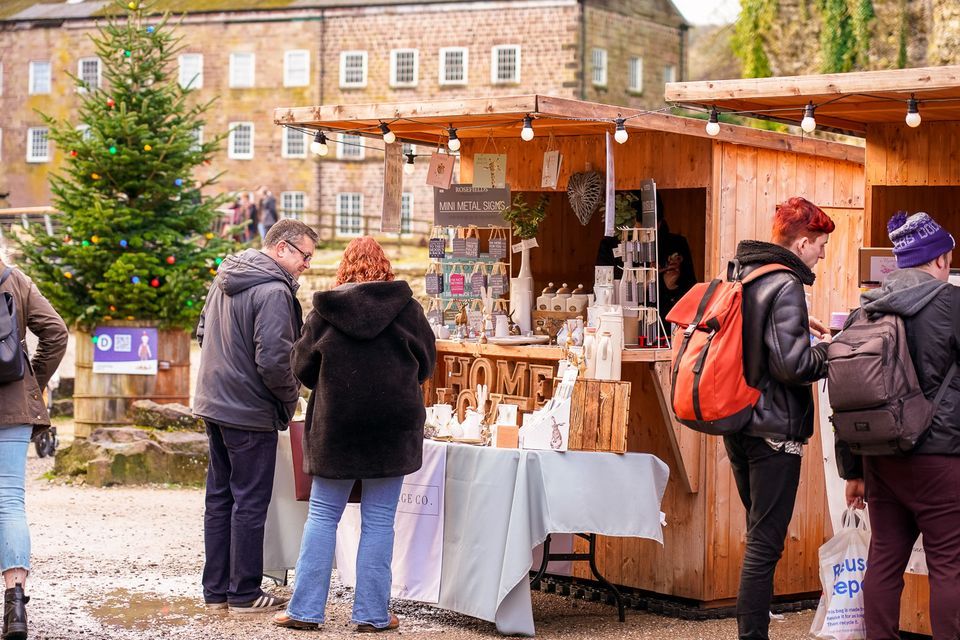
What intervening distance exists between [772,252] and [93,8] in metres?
44.1

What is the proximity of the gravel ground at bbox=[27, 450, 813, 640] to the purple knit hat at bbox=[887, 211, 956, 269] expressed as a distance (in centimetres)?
199

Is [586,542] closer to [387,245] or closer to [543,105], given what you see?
[543,105]

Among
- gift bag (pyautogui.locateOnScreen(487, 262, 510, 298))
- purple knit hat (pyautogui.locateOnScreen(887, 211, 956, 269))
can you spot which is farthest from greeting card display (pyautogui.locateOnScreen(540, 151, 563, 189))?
purple knit hat (pyautogui.locateOnScreen(887, 211, 956, 269))

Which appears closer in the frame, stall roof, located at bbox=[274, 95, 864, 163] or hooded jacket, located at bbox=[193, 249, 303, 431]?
hooded jacket, located at bbox=[193, 249, 303, 431]

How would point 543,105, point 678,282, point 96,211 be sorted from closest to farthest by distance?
point 543,105
point 678,282
point 96,211

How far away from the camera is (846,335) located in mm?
4754

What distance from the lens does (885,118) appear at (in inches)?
250

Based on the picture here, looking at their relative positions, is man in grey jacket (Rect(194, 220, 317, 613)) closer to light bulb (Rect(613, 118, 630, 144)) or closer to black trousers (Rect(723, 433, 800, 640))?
light bulb (Rect(613, 118, 630, 144))

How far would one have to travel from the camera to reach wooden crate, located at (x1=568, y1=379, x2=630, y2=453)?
593cm

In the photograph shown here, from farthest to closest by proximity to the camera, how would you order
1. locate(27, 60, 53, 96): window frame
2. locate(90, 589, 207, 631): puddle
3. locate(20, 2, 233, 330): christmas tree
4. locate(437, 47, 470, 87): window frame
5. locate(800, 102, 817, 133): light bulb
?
1. locate(27, 60, 53, 96): window frame
2. locate(437, 47, 470, 87): window frame
3. locate(20, 2, 233, 330): christmas tree
4. locate(90, 589, 207, 631): puddle
5. locate(800, 102, 817, 133): light bulb

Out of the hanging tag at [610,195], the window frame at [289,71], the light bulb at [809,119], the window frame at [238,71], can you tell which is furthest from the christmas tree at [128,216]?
the window frame at [238,71]

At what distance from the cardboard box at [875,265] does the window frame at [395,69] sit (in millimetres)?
36474

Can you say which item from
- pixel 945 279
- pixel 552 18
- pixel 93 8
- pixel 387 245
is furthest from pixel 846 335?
pixel 93 8

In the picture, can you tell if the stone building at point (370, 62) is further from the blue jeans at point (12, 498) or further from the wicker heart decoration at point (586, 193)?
the blue jeans at point (12, 498)
